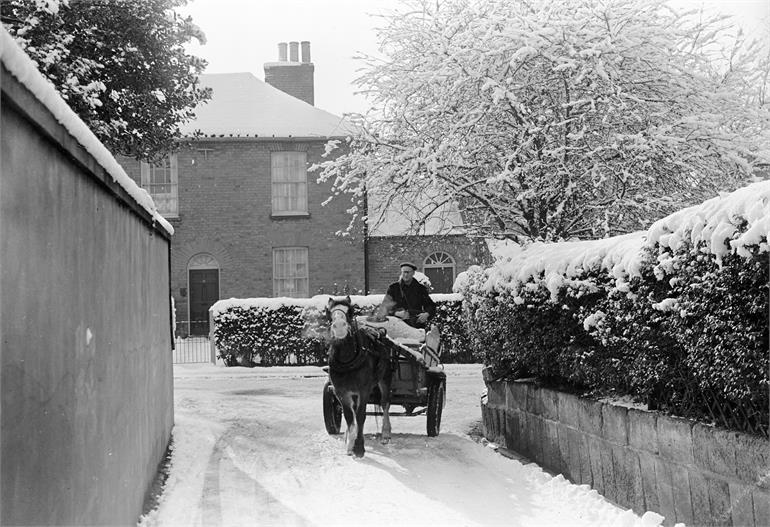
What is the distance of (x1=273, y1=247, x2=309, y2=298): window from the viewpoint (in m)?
28.7

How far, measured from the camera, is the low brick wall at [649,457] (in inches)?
184

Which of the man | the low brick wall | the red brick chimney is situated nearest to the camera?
the low brick wall

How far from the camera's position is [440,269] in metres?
29.1

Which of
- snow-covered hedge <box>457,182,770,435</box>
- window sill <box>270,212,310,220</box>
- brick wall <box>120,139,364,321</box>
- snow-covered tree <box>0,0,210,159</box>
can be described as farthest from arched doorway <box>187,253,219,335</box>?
snow-covered hedge <box>457,182,770,435</box>

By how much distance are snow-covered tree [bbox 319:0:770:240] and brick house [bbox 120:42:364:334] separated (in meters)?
16.0

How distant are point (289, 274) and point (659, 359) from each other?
2380 cm

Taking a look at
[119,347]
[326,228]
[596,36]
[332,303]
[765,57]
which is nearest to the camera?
[119,347]

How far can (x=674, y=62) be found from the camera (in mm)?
11523

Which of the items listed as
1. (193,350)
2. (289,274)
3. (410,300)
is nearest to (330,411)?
(410,300)

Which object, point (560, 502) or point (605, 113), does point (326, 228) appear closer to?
point (605, 113)

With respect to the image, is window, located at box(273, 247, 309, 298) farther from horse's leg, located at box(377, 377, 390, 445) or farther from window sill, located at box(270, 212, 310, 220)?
horse's leg, located at box(377, 377, 390, 445)

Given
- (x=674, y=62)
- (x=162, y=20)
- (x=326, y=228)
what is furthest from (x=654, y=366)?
(x=326, y=228)

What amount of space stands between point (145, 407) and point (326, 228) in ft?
74.3

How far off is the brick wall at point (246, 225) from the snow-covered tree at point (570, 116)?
16119mm
